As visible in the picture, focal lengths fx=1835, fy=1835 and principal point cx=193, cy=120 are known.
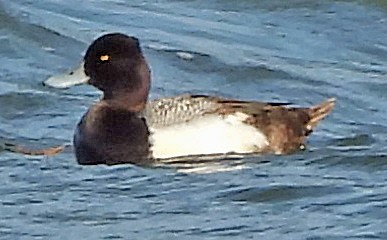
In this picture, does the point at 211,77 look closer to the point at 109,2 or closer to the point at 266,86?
the point at 266,86

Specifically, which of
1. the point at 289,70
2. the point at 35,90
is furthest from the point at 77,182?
the point at 289,70

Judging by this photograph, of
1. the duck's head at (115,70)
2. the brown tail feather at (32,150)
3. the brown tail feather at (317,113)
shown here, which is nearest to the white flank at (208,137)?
the brown tail feather at (317,113)

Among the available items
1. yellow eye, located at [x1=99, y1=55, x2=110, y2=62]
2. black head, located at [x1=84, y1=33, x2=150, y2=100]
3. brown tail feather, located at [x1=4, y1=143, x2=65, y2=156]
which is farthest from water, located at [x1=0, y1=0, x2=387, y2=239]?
yellow eye, located at [x1=99, y1=55, x2=110, y2=62]

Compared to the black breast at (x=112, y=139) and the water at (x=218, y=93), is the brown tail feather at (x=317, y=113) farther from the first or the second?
the black breast at (x=112, y=139)

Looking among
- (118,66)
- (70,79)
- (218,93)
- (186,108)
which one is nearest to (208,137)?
(186,108)

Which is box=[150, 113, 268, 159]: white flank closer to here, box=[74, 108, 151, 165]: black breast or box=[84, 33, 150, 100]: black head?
box=[74, 108, 151, 165]: black breast
